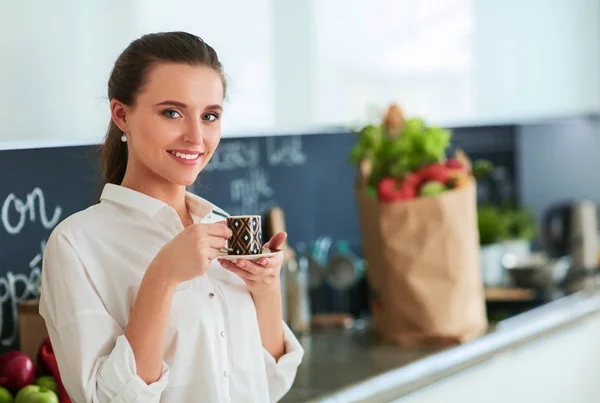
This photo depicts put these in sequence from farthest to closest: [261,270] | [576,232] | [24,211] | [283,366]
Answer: [576,232], [24,211], [283,366], [261,270]

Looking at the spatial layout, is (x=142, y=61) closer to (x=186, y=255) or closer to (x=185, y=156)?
(x=185, y=156)

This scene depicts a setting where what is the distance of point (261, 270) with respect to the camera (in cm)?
129

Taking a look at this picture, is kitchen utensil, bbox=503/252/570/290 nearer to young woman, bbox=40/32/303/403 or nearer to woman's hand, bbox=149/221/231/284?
young woman, bbox=40/32/303/403

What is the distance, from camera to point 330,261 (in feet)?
8.76

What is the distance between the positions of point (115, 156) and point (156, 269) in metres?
0.21

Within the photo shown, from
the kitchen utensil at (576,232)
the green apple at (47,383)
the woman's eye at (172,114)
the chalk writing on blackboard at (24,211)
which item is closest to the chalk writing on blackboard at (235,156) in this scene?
the chalk writing on blackboard at (24,211)

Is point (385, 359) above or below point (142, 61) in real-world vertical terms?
below

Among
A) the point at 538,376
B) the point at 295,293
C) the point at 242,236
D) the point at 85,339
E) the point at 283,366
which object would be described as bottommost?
the point at 538,376

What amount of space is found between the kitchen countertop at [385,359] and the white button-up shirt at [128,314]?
0.53 m

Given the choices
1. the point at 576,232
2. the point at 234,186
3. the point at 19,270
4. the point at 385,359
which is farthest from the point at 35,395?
the point at 576,232

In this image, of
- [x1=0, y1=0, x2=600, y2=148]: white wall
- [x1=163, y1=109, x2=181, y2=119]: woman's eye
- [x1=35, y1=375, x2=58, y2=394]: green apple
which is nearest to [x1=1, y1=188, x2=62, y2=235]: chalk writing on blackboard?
[x1=0, y1=0, x2=600, y2=148]: white wall

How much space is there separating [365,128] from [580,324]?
890 mm

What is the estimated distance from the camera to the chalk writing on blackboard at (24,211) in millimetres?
1564

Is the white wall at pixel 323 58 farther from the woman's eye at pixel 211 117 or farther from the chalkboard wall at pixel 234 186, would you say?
the woman's eye at pixel 211 117
